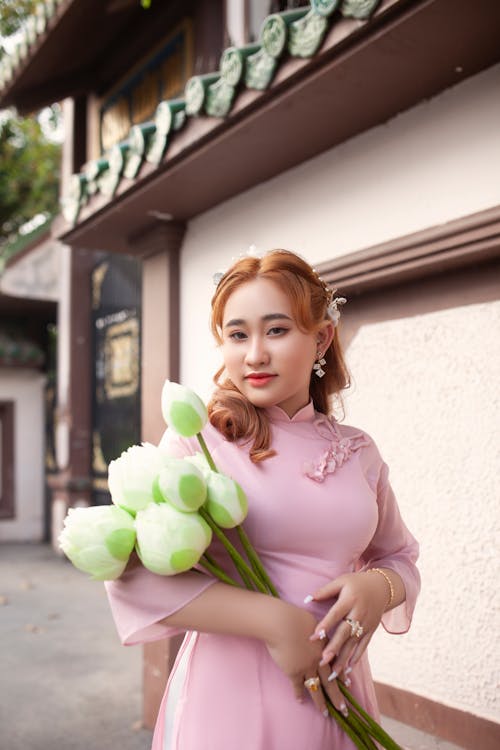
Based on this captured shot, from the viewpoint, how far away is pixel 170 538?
1.22 m

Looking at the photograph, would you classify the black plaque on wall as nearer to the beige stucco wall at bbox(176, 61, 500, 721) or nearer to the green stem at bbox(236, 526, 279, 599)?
the beige stucco wall at bbox(176, 61, 500, 721)

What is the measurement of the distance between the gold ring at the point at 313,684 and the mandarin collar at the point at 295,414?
0.52 meters

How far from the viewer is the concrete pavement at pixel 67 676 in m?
3.38

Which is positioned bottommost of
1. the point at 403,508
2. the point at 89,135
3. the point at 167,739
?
the point at 167,739

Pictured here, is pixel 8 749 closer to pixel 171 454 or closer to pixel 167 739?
pixel 167 739

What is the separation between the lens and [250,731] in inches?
55.4

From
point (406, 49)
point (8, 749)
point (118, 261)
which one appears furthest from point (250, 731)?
point (118, 261)

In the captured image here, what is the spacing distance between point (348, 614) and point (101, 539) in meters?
0.47

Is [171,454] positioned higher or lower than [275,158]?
lower

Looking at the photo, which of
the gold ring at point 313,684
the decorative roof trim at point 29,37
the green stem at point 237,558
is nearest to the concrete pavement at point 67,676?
the gold ring at point 313,684

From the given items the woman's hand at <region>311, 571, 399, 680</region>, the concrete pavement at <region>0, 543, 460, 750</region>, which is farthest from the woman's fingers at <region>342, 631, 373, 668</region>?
the concrete pavement at <region>0, 543, 460, 750</region>

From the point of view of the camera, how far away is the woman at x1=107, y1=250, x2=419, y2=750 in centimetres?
134

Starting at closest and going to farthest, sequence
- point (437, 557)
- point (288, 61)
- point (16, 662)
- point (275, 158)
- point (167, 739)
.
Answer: point (167, 739), point (288, 61), point (437, 557), point (275, 158), point (16, 662)

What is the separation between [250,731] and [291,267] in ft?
2.97
